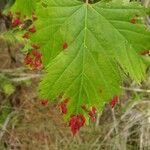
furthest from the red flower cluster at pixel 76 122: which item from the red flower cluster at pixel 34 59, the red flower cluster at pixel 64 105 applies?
the red flower cluster at pixel 34 59

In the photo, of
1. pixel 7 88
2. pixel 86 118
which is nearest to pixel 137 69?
pixel 86 118

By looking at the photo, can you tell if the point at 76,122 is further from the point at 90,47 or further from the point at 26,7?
the point at 26,7

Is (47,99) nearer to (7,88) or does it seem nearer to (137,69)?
(137,69)

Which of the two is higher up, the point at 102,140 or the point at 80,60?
the point at 80,60

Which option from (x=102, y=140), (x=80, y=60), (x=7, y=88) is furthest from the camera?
(x=102, y=140)

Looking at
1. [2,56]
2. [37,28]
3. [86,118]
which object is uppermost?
[37,28]

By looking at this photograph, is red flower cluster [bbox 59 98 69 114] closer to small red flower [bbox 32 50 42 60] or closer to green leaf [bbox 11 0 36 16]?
small red flower [bbox 32 50 42 60]

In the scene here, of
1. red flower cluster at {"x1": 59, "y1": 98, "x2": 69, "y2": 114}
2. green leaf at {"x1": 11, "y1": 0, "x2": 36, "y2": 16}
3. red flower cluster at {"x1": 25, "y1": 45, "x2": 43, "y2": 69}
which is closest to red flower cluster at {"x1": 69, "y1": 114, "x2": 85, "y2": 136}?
red flower cluster at {"x1": 59, "y1": 98, "x2": 69, "y2": 114}
